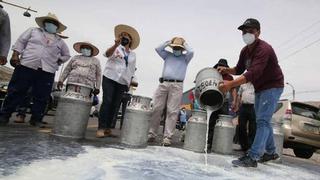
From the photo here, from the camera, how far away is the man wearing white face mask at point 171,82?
6676mm

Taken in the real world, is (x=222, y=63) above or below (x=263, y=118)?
above

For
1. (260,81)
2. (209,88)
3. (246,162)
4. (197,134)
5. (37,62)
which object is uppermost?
(37,62)

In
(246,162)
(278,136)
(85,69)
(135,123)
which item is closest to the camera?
(246,162)

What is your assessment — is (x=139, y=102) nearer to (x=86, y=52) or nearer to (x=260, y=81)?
(x=260, y=81)

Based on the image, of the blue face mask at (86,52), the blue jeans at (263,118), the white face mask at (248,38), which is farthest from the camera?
the blue face mask at (86,52)

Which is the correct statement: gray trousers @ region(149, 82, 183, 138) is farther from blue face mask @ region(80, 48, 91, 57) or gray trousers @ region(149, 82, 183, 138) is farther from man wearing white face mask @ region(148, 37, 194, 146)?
blue face mask @ region(80, 48, 91, 57)

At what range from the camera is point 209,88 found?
17.8ft

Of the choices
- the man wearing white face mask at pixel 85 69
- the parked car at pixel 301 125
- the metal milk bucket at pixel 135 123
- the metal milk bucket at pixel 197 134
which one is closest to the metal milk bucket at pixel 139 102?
the metal milk bucket at pixel 135 123

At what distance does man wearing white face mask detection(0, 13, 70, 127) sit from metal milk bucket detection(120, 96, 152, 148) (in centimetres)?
200

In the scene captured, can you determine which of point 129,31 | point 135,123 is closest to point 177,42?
point 129,31

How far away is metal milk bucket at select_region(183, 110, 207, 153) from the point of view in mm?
5977

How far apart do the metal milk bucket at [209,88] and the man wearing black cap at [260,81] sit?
0.62ft

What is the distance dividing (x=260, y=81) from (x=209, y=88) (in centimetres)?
68

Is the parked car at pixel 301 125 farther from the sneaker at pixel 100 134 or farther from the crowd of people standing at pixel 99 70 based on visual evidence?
the sneaker at pixel 100 134
